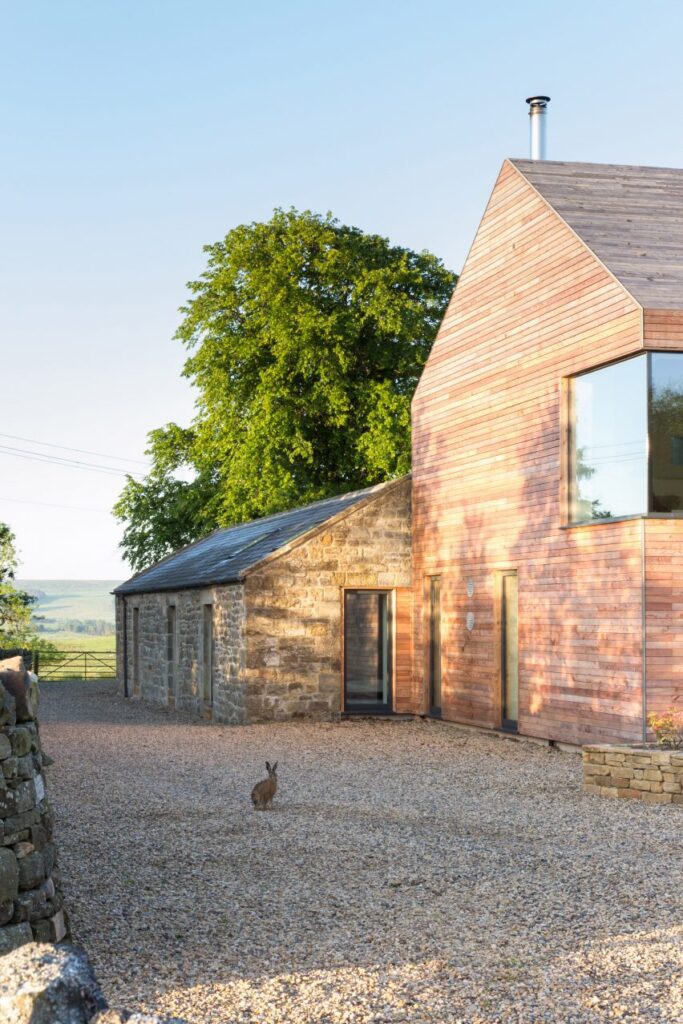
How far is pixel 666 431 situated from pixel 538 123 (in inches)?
291

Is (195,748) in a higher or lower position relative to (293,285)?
lower

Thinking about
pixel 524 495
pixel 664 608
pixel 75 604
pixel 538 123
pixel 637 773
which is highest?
pixel 538 123

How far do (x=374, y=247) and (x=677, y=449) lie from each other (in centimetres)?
1888

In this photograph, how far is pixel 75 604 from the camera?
169 m

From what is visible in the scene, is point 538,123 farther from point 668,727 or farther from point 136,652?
point 136,652

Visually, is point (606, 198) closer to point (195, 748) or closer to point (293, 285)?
point (195, 748)

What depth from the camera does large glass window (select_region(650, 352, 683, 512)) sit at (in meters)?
13.2

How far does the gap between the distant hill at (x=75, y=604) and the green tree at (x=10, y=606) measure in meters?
93.9

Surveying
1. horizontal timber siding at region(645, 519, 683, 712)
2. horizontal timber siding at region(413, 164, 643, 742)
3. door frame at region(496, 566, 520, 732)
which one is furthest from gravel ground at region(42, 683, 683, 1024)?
door frame at region(496, 566, 520, 732)

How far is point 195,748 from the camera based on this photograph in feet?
51.6

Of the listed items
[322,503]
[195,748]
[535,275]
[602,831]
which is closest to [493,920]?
[602,831]

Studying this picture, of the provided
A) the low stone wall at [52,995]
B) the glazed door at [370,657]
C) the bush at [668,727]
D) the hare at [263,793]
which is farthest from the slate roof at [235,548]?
the low stone wall at [52,995]

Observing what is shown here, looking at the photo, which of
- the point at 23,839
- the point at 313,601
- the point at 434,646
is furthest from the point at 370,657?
the point at 23,839

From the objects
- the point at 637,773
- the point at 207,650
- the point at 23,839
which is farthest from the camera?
the point at 207,650
